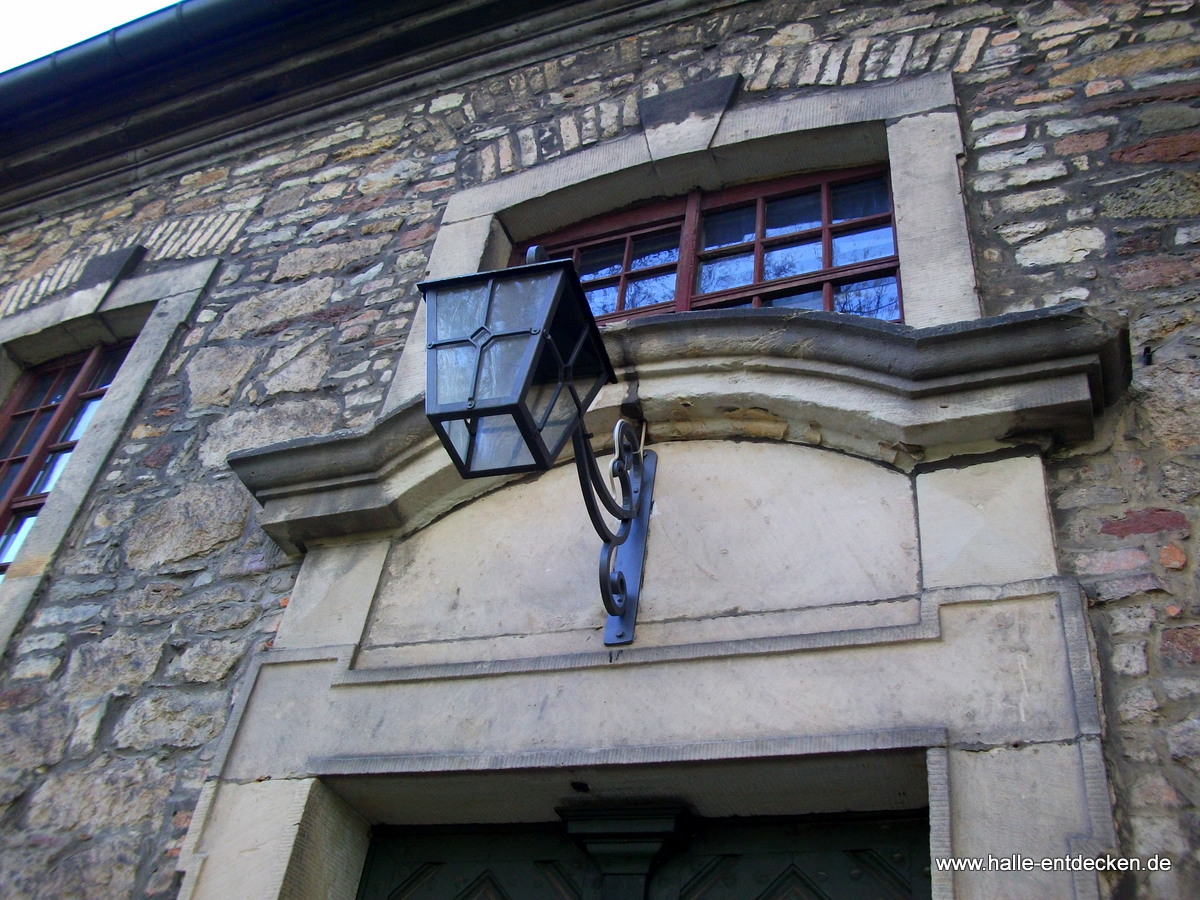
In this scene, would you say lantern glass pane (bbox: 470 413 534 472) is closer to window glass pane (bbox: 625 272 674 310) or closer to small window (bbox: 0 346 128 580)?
window glass pane (bbox: 625 272 674 310)

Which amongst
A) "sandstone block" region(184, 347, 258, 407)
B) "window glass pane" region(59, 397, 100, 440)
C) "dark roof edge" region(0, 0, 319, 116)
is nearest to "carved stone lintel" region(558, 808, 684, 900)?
"sandstone block" region(184, 347, 258, 407)

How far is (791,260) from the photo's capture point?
3557 millimetres

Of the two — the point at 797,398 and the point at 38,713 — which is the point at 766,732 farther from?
the point at 38,713

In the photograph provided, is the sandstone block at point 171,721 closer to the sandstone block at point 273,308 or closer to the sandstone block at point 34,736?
the sandstone block at point 34,736

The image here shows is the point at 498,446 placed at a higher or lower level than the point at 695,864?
higher

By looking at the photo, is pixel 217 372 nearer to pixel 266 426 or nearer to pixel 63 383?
pixel 266 426

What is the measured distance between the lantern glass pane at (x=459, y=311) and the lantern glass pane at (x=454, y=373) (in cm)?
4

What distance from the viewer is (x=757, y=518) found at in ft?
8.91

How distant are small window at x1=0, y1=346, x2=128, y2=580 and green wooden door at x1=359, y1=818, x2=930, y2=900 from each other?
84.0 inches

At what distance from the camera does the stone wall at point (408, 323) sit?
2.35 meters

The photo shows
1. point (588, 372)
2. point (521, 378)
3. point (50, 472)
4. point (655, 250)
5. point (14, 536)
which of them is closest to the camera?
point (521, 378)

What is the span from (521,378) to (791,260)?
1645mm

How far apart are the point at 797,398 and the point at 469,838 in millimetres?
1419

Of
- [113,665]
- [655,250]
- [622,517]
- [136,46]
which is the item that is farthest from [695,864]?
[136,46]
